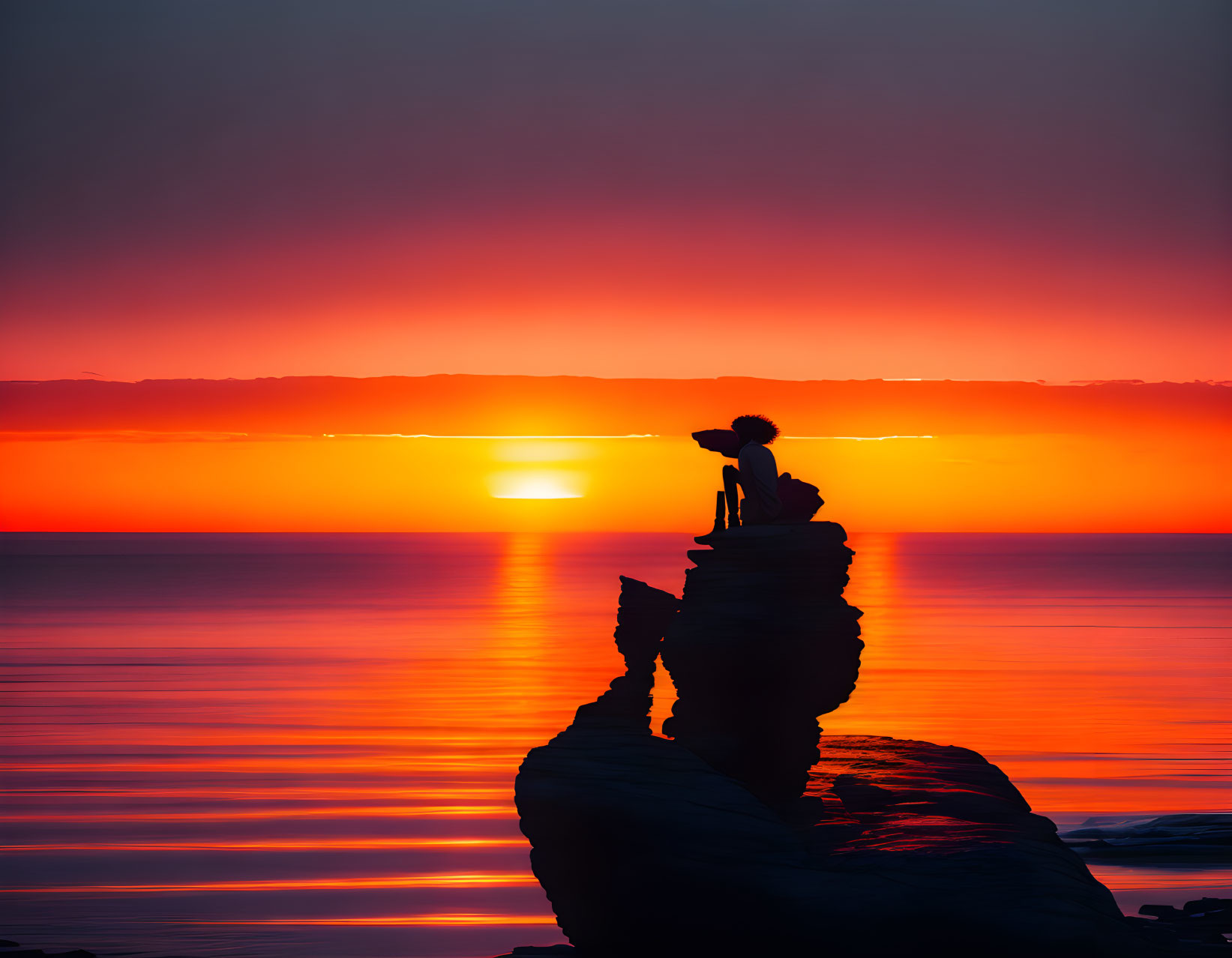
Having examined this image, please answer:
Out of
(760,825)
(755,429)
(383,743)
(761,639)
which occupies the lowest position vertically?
(760,825)

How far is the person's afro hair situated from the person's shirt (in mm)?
106

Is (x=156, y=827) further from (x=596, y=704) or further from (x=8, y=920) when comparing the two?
(x=596, y=704)

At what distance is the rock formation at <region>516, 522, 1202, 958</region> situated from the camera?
1375 cm

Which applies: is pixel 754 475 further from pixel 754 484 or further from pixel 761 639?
pixel 761 639

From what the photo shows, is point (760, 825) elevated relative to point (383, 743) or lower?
lower

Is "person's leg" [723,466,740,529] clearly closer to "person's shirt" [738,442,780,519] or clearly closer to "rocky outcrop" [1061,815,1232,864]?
"person's shirt" [738,442,780,519]

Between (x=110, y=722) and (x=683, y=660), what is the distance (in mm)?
28448

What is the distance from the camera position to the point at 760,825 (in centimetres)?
1456

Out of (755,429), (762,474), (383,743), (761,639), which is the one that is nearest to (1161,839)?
(761,639)

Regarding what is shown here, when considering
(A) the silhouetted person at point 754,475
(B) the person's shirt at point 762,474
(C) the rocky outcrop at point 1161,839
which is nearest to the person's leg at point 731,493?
(A) the silhouetted person at point 754,475

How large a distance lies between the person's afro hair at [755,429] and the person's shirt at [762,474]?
0.11 metres

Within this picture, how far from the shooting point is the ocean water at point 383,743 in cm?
1995

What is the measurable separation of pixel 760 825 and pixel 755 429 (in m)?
5.06

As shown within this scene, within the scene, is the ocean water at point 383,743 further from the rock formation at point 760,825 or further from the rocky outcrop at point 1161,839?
the rock formation at point 760,825
